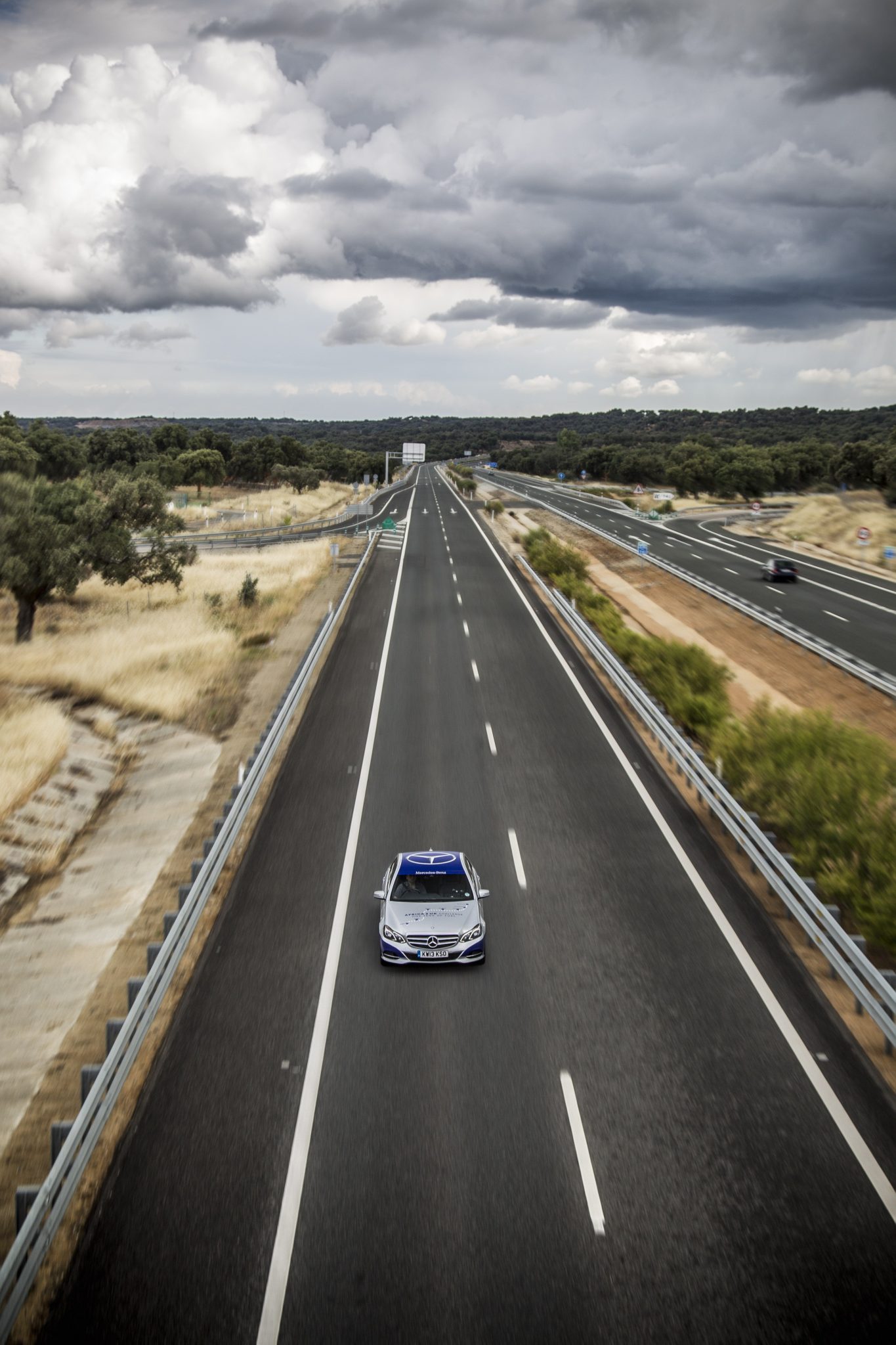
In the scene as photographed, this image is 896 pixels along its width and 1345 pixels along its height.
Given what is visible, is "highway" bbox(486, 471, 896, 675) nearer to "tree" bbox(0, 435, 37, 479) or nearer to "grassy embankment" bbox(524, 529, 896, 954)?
"grassy embankment" bbox(524, 529, 896, 954)

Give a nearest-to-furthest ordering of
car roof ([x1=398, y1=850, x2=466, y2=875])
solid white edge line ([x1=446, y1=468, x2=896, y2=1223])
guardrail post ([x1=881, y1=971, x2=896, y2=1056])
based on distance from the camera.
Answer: solid white edge line ([x1=446, y1=468, x2=896, y2=1223]) < guardrail post ([x1=881, y1=971, x2=896, y2=1056]) < car roof ([x1=398, y1=850, x2=466, y2=875])

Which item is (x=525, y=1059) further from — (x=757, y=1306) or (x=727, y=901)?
(x=727, y=901)

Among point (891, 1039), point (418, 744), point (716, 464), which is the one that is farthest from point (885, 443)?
point (891, 1039)

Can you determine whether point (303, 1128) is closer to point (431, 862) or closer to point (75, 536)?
point (431, 862)

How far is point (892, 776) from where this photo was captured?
15.5 meters

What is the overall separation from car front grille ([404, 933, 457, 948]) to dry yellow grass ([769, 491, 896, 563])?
55896 millimetres

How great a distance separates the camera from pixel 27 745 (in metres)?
21.2

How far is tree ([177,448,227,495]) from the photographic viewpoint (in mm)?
115062

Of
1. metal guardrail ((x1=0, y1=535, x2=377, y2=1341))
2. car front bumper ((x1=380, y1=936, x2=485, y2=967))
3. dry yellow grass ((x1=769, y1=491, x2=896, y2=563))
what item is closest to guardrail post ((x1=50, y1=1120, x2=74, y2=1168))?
metal guardrail ((x1=0, y1=535, x2=377, y2=1341))

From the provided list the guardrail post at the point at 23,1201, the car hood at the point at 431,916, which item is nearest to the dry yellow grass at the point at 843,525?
the car hood at the point at 431,916

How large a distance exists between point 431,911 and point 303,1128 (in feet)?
12.4

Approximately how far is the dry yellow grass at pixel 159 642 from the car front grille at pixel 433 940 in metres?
13.1

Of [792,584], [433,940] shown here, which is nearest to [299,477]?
[792,584]

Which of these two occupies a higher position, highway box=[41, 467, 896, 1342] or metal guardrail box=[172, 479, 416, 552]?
highway box=[41, 467, 896, 1342]
